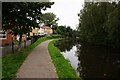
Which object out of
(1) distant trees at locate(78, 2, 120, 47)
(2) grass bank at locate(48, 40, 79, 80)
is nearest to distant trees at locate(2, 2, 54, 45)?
(2) grass bank at locate(48, 40, 79, 80)

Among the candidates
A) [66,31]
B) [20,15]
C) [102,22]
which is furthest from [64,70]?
[66,31]

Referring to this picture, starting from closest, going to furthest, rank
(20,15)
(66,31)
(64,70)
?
1. (64,70)
2. (20,15)
3. (66,31)

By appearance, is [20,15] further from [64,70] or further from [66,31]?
[66,31]

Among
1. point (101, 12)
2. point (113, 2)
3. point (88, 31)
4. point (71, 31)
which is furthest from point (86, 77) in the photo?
point (71, 31)

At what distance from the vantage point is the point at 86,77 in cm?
1756

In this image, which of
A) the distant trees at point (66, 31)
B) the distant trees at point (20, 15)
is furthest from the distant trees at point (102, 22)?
the distant trees at point (66, 31)

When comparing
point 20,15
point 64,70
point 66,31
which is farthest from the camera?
point 66,31

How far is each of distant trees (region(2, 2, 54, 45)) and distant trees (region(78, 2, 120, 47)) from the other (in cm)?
1733

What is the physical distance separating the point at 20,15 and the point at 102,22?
100 ft

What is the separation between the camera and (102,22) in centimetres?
5297

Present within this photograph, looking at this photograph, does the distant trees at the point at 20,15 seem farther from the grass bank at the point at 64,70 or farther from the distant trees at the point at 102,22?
the distant trees at the point at 102,22

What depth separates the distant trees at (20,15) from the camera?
76.0 feet

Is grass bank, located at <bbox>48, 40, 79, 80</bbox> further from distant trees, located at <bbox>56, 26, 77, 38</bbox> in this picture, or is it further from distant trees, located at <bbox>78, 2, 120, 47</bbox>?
distant trees, located at <bbox>56, 26, 77, 38</bbox>

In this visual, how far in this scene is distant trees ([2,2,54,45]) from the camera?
23.2 metres
